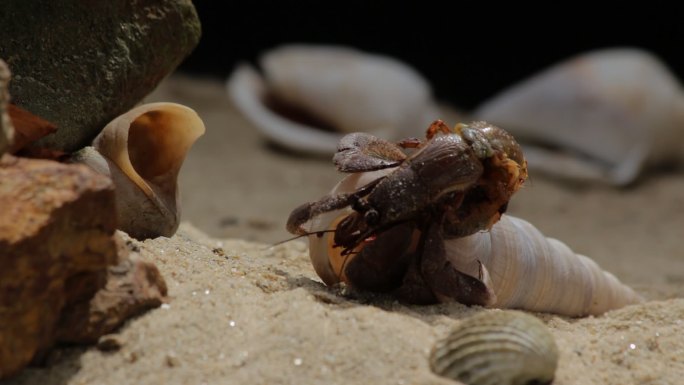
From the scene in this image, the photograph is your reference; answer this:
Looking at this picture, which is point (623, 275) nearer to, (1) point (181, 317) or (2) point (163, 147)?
(2) point (163, 147)

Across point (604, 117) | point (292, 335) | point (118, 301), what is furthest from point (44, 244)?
point (604, 117)

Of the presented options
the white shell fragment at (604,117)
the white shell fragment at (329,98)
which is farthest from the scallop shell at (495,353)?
the white shell fragment at (604,117)

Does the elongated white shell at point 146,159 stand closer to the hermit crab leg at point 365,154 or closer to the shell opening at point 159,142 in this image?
the shell opening at point 159,142

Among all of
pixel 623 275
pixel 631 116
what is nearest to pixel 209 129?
pixel 631 116

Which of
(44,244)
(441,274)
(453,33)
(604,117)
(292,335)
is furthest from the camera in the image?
(453,33)

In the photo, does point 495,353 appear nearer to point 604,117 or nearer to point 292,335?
point 292,335

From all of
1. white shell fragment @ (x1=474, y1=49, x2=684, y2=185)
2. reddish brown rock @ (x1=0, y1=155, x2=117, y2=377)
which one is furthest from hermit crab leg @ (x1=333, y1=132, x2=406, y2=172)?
white shell fragment @ (x1=474, y1=49, x2=684, y2=185)

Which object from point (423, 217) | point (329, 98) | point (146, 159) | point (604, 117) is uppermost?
point (423, 217)
